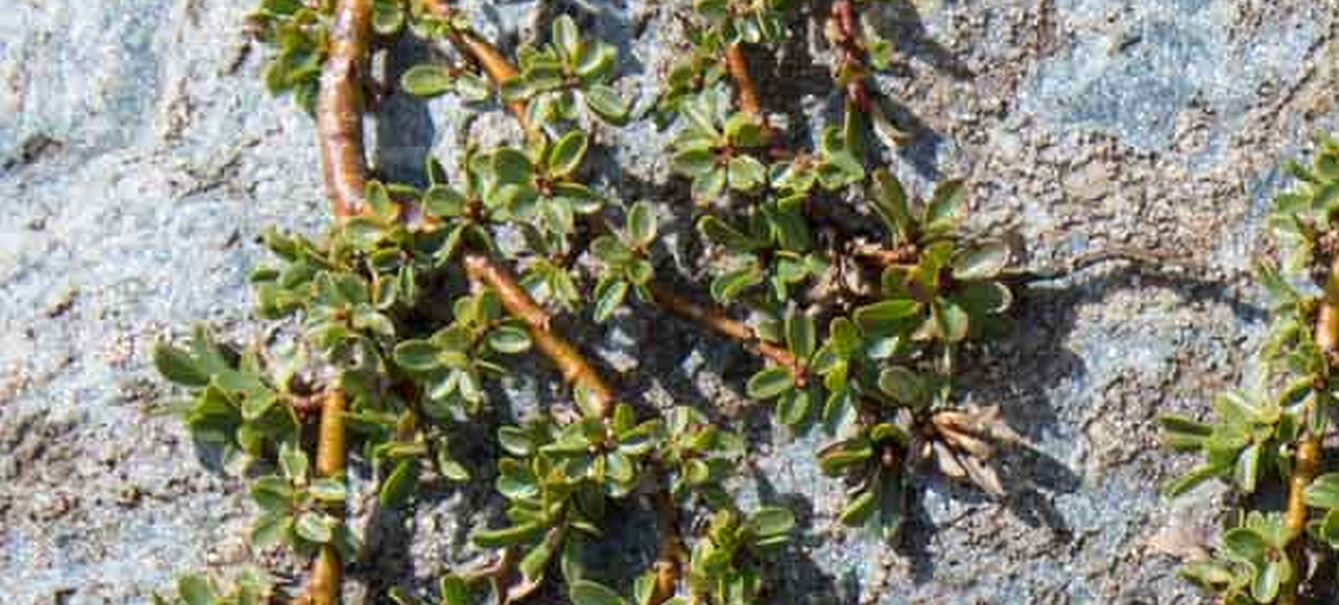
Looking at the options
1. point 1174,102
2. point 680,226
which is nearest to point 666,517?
point 680,226

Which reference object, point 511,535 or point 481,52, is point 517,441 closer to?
point 511,535

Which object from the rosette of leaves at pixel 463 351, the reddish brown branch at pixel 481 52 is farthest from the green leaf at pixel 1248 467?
the reddish brown branch at pixel 481 52

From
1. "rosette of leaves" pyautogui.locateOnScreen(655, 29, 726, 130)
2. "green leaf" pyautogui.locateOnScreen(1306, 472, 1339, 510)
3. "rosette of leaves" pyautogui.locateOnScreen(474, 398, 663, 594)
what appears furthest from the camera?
"rosette of leaves" pyautogui.locateOnScreen(655, 29, 726, 130)

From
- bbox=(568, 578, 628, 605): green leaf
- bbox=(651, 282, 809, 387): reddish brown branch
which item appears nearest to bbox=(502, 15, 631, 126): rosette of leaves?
bbox=(651, 282, 809, 387): reddish brown branch

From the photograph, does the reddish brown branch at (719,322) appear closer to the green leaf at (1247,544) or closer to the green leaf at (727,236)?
the green leaf at (727,236)

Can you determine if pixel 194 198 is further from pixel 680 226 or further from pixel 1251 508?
pixel 1251 508

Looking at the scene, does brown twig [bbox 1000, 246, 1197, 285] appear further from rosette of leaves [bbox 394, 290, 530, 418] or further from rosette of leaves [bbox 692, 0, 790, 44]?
rosette of leaves [bbox 394, 290, 530, 418]

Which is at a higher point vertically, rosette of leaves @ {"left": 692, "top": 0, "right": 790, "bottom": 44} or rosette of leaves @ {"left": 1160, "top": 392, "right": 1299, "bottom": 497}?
rosette of leaves @ {"left": 692, "top": 0, "right": 790, "bottom": 44}
